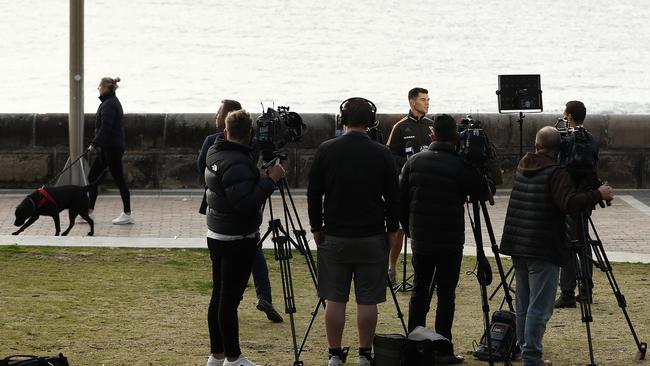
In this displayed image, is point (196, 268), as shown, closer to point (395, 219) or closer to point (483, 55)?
point (395, 219)

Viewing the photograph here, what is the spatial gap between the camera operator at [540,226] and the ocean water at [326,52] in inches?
1497

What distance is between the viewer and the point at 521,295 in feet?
29.5

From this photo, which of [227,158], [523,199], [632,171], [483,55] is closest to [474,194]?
[523,199]

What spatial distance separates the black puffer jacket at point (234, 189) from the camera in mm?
8461

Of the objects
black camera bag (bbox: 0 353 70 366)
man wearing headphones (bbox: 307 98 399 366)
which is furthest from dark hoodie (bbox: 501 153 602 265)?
black camera bag (bbox: 0 353 70 366)

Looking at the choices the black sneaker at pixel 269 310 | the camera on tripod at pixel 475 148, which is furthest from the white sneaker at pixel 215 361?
the camera on tripod at pixel 475 148

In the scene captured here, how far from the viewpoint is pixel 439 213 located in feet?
30.1

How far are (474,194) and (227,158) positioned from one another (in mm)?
1668

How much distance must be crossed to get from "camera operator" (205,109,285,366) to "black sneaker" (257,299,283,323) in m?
1.79

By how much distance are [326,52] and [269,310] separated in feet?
197

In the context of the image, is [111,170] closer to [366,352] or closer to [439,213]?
[439,213]

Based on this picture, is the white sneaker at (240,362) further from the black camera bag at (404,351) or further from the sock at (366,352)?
the black camera bag at (404,351)

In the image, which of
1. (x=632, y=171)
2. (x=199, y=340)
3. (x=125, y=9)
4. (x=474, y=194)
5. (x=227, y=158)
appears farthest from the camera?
(x=125, y=9)

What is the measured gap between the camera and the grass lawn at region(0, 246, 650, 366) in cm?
960
